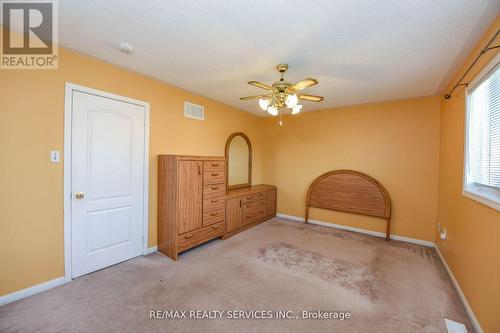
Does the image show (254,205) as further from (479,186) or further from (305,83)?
(479,186)

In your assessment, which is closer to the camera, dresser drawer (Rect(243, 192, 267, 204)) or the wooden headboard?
the wooden headboard

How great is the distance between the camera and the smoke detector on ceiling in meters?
2.04

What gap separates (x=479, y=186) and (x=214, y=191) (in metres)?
3.13

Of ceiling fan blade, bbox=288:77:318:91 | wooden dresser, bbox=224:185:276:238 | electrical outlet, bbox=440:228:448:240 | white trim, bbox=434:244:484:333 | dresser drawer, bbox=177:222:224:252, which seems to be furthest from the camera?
wooden dresser, bbox=224:185:276:238

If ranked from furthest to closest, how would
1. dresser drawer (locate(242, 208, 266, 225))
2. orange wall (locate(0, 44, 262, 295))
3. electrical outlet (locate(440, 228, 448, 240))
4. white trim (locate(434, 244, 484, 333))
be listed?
dresser drawer (locate(242, 208, 266, 225))
electrical outlet (locate(440, 228, 448, 240))
orange wall (locate(0, 44, 262, 295))
white trim (locate(434, 244, 484, 333))

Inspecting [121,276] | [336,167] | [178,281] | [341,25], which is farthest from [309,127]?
[121,276]

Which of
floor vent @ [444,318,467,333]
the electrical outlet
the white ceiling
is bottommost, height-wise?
floor vent @ [444,318,467,333]

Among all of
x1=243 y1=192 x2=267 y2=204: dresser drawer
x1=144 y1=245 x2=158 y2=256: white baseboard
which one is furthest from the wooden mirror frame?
x1=144 y1=245 x2=158 y2=256: white baseboard

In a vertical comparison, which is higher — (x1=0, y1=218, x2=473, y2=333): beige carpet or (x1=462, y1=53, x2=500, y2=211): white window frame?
(x1=462, y1=53, x2=500, y2=211): white window frame

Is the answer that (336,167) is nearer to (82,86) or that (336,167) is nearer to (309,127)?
(309,127)

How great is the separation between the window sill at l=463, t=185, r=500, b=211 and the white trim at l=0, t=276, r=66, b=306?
3.94 meters

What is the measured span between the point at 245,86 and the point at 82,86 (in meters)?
2.04

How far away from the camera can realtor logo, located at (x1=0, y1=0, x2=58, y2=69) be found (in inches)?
64.1

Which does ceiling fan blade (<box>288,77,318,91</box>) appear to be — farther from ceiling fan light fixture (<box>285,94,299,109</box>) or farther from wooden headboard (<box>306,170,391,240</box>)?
wooden headboard (<box>306,170,391,240</box>)
